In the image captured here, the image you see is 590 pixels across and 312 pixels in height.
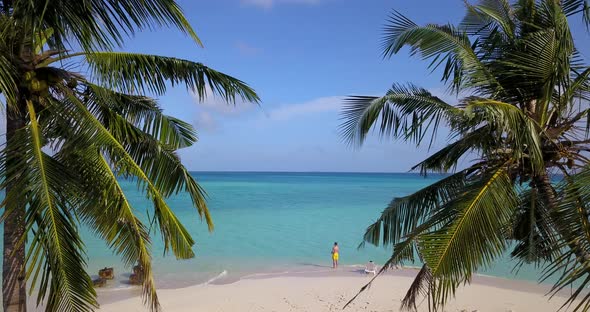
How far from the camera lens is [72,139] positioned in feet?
13.6

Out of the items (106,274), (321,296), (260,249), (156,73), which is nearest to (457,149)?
(156,73)

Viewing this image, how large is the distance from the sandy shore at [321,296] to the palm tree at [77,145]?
674 cm

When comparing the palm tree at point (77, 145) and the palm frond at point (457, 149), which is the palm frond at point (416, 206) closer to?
the palm frond at point (457, 149)

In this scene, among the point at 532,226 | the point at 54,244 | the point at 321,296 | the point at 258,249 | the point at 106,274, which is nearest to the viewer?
the point at 54,244

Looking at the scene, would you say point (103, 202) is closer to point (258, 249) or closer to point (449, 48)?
point (449, 48)

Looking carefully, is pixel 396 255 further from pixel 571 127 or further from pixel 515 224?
pixel 571 127

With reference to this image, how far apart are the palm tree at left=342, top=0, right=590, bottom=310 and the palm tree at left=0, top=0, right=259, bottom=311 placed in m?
2.10

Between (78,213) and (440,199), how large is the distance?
4.04 metres

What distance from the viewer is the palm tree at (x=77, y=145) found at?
340cm

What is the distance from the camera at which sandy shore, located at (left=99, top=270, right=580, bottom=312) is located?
431 inches

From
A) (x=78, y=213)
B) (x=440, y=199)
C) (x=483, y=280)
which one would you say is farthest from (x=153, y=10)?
(x=483, y=280)

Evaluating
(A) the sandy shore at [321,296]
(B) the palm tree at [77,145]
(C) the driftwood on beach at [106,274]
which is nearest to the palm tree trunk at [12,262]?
(B) the palm tree at [77,145]

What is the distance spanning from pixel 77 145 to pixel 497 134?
13.2 feet

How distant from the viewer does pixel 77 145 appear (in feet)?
13.6
